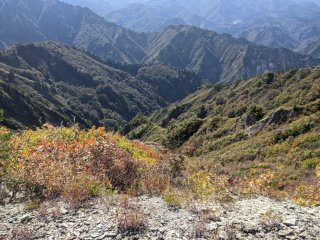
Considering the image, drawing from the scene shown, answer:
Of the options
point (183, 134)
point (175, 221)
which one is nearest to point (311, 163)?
point (175, 221)

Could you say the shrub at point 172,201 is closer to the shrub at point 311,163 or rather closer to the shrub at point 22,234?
the shrub at point 22,234

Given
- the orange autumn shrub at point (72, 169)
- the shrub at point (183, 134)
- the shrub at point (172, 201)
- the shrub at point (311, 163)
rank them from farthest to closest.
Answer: the shrub at point (183, 134) < the shrub at point (311, 163) < the orange autumn shrub at point (72, 169) < the shrub at point (172, 201)

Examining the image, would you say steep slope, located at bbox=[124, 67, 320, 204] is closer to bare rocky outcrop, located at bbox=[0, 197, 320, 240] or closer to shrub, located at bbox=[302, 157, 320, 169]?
shrub, located at bbox=[302, 157, 320, 169]

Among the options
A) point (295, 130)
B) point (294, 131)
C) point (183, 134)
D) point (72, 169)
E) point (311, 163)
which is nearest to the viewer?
point (72, 169)

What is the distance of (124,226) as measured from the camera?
944 centimetres

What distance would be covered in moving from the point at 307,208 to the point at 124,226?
5.72 meters

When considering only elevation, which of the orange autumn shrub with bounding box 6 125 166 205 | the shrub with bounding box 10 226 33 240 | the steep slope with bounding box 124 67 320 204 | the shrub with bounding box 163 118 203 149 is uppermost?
the orange autumn shrub with bounding box 6 125 166 205

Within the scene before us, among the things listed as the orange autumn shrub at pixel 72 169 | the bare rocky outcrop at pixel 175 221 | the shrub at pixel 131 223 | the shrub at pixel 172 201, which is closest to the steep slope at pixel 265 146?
the bare rocky outcrop at pixel 175 221

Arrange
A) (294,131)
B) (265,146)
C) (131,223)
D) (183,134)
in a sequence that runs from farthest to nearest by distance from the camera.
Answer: (183,134) → (265,146) → (294,131) → (131,223)

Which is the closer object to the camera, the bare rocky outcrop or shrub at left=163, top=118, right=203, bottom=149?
the bare rocky outcrop

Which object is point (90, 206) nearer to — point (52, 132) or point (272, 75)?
point (52, 132)

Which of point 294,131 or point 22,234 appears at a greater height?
point 22,234

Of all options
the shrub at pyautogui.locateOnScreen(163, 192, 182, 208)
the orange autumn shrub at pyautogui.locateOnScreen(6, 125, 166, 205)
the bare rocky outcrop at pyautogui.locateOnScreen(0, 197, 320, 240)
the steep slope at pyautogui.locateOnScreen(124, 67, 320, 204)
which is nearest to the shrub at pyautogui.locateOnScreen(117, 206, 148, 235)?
the bare rocky outcrop at pyautogui.locateOnScreen(0, 197, 320, 240)

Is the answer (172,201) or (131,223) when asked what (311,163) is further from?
(131,223)
